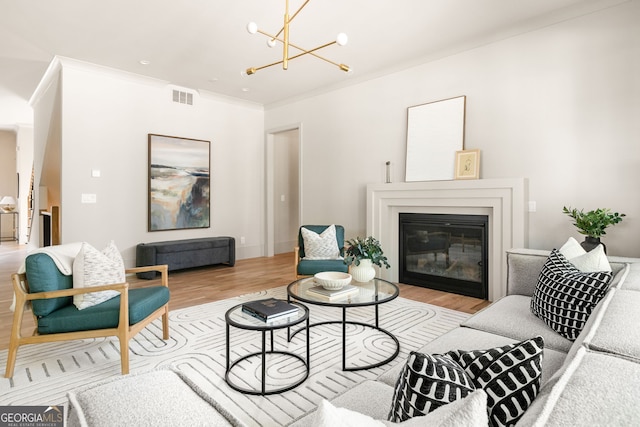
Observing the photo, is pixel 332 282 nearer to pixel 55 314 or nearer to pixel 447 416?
pixel 55 314

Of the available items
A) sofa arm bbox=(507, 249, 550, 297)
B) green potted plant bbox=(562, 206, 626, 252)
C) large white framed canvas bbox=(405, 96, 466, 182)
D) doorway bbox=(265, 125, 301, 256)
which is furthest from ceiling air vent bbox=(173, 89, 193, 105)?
green potted plant bbox=(562, 206, 626, 252)

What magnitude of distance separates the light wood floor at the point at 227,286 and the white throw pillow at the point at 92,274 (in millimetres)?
993

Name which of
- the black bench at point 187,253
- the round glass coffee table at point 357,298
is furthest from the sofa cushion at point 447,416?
the black bench at point 187,253

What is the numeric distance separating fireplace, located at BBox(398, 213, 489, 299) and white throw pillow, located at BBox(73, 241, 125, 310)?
3373 mm

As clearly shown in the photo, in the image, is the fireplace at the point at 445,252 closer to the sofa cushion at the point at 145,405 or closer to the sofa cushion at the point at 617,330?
the sofa cushion at the point at 617,330

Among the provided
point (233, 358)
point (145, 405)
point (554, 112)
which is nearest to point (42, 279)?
point (233, 358)

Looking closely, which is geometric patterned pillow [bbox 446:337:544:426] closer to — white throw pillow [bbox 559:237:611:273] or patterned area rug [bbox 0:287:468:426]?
patterned area rug [bbox 0:287:468:426]

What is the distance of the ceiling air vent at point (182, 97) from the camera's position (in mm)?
5566

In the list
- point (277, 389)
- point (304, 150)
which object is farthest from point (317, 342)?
point (304, 150)

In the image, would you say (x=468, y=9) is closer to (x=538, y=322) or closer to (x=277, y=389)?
(x=538, y=322)

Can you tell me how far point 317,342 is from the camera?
2746 mm

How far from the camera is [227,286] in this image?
178 inches

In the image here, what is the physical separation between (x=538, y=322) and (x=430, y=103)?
A: 10.2 feet

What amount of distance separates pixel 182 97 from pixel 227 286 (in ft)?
10.5
